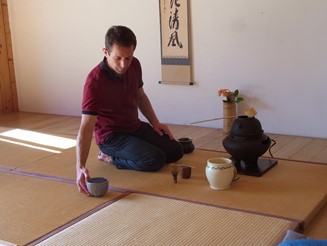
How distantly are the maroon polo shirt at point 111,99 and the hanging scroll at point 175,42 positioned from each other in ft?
3.74

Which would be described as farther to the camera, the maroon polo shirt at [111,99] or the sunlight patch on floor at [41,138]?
the sunlight patch on floor at [41,138]

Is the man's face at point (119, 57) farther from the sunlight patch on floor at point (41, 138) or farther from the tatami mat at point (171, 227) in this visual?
the sunlight patch on floor at point (41, 138)

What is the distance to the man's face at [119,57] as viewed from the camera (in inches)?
96.8

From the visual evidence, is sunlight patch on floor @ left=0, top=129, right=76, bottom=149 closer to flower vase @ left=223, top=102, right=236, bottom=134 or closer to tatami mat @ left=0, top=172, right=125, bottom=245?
tatami mat @ left=0, top=172, right=125, bottom=245

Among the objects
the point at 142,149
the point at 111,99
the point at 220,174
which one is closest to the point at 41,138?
the point at 111,99

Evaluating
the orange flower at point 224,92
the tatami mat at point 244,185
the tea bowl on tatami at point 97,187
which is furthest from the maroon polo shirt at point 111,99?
the orange flower at point 224,92

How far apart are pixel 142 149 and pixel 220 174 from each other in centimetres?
53

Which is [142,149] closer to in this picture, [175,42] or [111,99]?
[111,99]

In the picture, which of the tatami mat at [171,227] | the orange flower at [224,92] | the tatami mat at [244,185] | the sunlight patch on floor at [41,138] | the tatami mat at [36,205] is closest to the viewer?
the tatami mat at [171,227]

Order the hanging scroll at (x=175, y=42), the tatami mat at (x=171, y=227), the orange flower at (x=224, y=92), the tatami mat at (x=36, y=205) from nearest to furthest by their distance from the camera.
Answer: the tatami mat at (x=171, y=227) → the tatami mat at (x=36, y=205) → the orange flower at (x=224, y=92) → the hanging scroll at (x=175, y=42)

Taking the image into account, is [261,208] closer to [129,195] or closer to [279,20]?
[129,195]

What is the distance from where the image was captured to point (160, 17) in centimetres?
407

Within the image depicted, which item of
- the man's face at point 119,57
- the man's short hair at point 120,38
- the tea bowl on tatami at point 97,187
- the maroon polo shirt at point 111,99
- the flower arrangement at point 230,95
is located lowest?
the tea bowl on tatami at point 97,187

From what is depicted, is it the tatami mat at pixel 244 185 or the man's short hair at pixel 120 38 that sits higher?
the man's short hair at pixel 120 38
